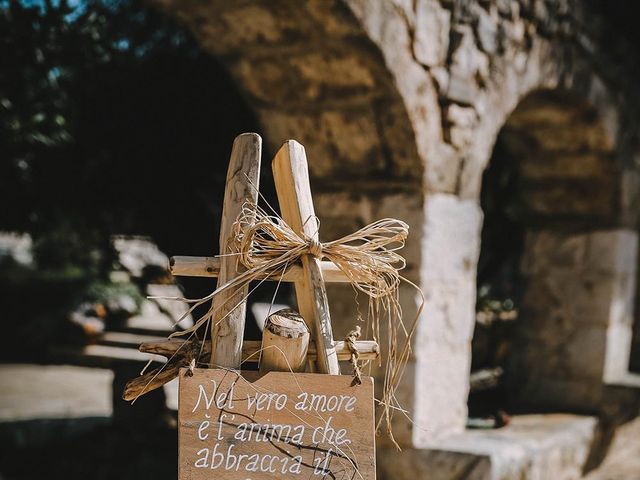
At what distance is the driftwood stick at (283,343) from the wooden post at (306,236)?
59mm

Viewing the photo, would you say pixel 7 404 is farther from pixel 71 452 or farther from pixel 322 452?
pixel 322 452

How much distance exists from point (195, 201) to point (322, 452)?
8.65 feet

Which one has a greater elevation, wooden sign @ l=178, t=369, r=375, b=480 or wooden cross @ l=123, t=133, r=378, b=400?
wooden cross @ l=123, t=133, r=378, b=400

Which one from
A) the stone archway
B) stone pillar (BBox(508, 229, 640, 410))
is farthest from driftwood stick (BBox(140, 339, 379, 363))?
stone pillar (BBox(508, 229, 640, 410))

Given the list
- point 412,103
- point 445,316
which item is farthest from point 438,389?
point 412,103

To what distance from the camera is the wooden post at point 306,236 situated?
1455mm

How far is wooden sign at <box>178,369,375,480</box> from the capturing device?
4.39 ft

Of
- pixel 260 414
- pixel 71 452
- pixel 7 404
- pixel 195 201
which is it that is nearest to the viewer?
pixel 260 414

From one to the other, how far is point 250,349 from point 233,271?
16 centimetres

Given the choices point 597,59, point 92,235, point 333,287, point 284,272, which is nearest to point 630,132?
point 597,59

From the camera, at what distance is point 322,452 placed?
4.53 feet

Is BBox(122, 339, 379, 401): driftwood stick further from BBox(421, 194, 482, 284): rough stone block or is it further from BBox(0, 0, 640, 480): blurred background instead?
BBox(421, 194, 482, 284): rough stone block

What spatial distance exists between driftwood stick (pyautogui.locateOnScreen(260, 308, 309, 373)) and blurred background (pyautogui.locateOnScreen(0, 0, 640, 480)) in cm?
136

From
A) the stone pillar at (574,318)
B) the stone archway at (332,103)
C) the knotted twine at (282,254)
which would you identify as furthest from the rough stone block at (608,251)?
the knotted twine at (282,254)
